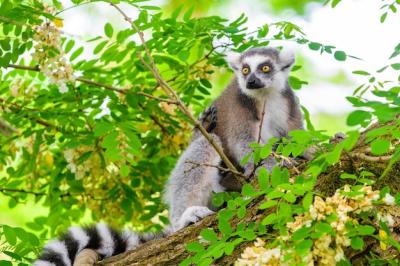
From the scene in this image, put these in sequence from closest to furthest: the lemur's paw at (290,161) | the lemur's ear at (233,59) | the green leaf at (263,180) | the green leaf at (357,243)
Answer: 1. the green leaf at (357,243)
2. the green leaf at (263,180)
3. the lemur's paw at (290,161)
4. the lemur's ear at (233,59)

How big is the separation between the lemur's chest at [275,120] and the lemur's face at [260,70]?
0.17 m

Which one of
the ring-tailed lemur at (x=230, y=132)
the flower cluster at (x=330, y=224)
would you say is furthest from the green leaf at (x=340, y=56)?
the ring-tailed lemur at (x=230, y=132)

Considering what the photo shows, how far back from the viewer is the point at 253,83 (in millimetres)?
5559

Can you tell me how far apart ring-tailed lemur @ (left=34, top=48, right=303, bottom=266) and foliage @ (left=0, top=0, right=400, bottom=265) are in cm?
19

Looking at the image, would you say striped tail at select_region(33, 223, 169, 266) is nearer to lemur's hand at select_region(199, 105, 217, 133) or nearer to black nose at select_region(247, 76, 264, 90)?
lemur's hand at select_region(199, 105, 217, 133)

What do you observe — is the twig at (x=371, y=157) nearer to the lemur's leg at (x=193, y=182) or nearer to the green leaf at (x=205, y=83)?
the lemur's leg at (x=193, y=182)

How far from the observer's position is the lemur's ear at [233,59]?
17.9 feet

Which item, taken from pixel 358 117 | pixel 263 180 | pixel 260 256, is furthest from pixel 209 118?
pixel 358 117

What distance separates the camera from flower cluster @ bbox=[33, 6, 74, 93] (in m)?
4.20

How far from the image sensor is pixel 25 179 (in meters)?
5.61

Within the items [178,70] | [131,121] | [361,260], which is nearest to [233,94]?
[178,70]

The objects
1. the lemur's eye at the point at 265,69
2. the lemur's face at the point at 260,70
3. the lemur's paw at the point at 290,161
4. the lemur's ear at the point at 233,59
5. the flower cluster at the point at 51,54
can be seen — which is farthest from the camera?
the lemur's eye at the point at 265,69

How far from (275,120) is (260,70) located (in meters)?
0.50

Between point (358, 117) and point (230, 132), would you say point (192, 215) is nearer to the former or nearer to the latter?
point (230, 132)
